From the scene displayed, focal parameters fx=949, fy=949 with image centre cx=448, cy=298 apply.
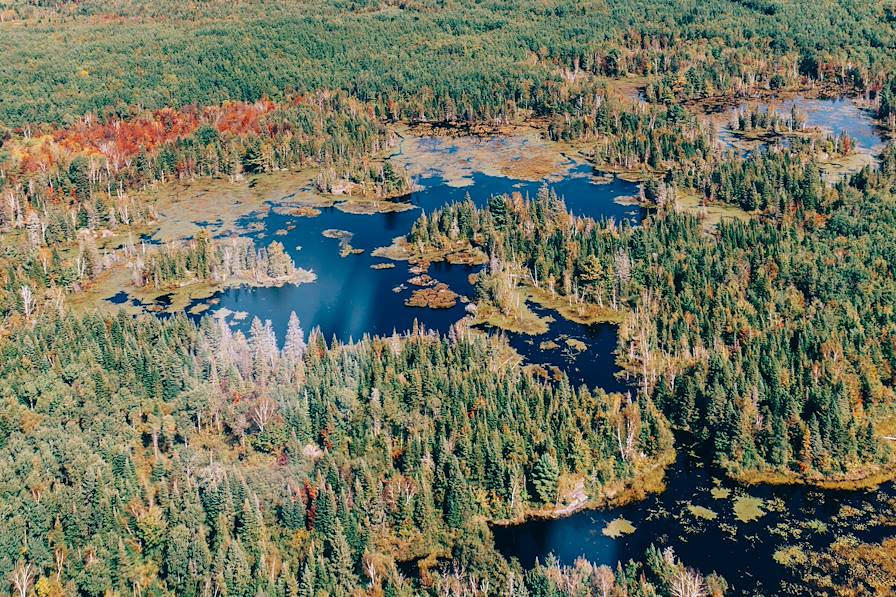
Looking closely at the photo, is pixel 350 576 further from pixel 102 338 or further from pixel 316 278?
pixel 316 278

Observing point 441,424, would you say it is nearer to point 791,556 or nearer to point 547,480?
point 547,480

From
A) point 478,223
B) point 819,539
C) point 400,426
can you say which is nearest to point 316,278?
point 478,223

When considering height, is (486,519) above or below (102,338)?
below

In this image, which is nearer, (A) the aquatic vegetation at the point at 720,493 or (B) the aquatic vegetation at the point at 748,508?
(B) the aquatic vegetation at the point at 748,508

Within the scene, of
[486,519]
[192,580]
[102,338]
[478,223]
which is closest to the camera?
[192,580]

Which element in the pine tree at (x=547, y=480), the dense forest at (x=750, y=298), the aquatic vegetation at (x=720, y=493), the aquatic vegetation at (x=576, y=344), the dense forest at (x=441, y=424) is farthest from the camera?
the aquatic vegetation at (x=576, y=344)

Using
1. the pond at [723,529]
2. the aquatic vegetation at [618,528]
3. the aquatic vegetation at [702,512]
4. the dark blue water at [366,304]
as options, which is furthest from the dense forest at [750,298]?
the aquatic vegetation at [618,528]

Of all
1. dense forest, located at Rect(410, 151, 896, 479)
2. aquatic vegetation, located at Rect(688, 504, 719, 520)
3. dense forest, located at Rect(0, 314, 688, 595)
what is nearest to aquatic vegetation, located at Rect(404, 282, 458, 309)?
dense forest, located at Rect(410, 151, 896, 479)

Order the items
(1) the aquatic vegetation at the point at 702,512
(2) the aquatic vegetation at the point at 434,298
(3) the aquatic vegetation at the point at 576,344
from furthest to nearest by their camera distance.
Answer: (2) the aquatic vegetation at the point at 434,298
(3) the aquatic vegetation at the point at 576,344
(1) the aquatic vegetation at the point at 702,512

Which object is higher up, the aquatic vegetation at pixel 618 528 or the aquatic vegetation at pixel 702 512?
the aquatic vegetation at pixel 618 528

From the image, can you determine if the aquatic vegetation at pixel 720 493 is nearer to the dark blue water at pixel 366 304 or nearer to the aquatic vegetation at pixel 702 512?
the aquatic vegetation at pixel 702 512
